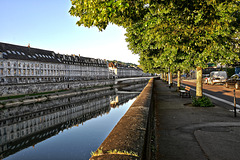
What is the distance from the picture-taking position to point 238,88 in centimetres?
2361

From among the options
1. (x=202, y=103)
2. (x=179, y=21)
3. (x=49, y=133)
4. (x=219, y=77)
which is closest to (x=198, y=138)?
(x=179, y=21)

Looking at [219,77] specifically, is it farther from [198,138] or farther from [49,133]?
[198,138]

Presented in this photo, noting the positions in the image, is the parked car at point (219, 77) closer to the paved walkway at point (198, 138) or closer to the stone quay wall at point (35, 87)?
the paved walkway at point (198, 138)

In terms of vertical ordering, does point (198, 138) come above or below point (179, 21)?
below

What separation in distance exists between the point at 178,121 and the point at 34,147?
15.3 metres

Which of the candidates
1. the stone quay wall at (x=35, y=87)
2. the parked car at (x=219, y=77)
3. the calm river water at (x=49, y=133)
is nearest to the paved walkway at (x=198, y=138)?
the calm river water at (x=49, y=133)

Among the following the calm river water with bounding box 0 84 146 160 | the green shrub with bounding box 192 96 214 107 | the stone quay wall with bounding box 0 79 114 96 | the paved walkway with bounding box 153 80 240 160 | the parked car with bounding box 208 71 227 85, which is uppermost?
the parked car with bounding box 208 71 227 85

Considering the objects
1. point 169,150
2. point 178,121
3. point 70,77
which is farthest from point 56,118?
point 70,77

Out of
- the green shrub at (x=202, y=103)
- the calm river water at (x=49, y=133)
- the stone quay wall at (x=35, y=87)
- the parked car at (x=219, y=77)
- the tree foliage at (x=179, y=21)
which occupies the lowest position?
the calm river water at (x=49, y=133)

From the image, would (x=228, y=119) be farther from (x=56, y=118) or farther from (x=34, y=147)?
(x=56, y=118)

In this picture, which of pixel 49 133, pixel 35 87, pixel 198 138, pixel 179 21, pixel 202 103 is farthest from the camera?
pixel 35 87

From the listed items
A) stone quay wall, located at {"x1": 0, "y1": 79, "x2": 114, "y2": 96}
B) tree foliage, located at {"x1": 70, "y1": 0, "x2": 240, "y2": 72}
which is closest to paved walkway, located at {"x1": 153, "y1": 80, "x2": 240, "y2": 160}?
tree foliage, located at {"x1": 70, "y1": 0, "x2": 240, "y2": 72}

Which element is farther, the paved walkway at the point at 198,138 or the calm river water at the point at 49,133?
the calm river water at the point at 49,133

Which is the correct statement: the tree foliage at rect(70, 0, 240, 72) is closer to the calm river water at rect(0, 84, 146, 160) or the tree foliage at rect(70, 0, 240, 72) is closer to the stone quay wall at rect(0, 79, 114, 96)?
the calm river water at rect(0, 84, 146, 160)
